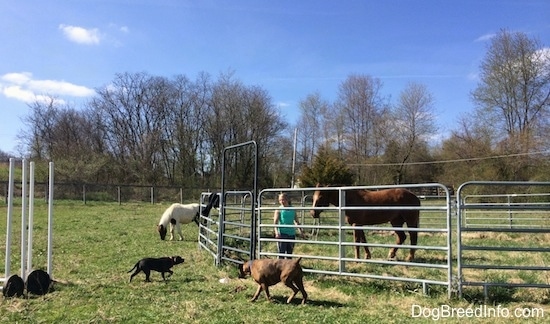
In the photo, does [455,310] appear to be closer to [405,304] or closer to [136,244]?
[405,304]

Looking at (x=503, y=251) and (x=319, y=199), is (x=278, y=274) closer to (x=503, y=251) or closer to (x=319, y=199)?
(x=319, y=199)

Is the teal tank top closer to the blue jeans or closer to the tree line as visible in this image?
the blue jeans

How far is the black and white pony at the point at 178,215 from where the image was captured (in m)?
11.9

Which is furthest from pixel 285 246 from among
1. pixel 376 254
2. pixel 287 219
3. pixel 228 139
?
pixel 228 139

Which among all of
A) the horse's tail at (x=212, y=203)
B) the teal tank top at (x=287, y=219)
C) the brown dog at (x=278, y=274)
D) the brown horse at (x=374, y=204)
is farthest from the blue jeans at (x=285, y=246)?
the horse's tail at (x=212, y=203)

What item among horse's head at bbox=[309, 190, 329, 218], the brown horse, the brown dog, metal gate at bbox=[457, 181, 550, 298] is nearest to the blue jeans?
the brown horse

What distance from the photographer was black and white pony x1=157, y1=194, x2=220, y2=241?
11.9m

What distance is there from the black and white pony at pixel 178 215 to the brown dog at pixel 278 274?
265 inches

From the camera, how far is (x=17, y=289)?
5.56 m

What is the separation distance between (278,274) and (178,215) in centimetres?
741

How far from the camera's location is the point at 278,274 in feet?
17.6

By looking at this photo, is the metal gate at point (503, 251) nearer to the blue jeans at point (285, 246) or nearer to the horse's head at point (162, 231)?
the blue jeans at point (285, 246)

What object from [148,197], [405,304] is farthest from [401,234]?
[148,197]

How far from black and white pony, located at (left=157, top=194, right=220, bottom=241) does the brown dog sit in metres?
6.73
